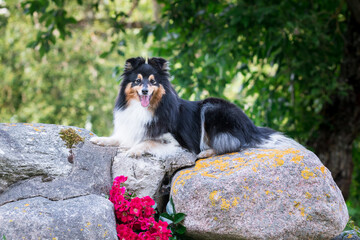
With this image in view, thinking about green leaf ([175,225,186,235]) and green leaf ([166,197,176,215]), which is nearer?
green leaf ([175,225,186,235])

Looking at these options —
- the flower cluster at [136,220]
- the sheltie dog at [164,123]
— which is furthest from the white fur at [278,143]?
the flower cluster at [136,220]

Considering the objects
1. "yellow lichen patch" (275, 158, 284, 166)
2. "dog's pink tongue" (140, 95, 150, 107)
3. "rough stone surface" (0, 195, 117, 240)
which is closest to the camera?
"rough stone surface" (0, 195, 117, 240)

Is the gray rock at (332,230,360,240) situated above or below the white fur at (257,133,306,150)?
below

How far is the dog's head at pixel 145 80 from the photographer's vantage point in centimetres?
466

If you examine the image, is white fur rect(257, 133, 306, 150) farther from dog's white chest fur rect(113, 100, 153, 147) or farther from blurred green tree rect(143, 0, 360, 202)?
blurred green tree rect(143, 0, 360, 202)

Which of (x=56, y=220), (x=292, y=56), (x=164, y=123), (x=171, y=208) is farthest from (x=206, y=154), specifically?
(x=292, y=56)

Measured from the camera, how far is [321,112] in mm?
7422

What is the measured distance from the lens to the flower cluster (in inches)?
147

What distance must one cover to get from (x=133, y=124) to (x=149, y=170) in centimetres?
65

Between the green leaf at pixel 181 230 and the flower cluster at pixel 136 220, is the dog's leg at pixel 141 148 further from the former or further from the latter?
the green leaf at pixel 181 230

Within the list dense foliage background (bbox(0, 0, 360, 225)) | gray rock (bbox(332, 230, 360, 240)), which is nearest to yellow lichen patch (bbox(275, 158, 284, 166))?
gray rock (bbox(332, 230, 360, 240))

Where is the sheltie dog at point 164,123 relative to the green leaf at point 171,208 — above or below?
above

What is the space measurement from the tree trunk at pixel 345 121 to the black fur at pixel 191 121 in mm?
2725

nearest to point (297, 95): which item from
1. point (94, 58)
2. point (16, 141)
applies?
point (16, 141)
